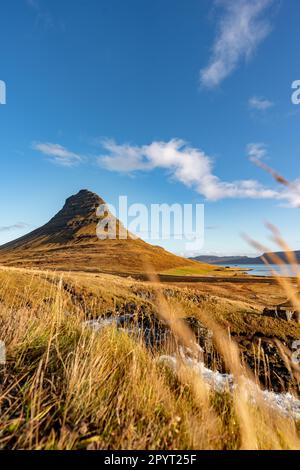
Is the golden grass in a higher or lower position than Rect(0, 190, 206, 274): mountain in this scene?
lower

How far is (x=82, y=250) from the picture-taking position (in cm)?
12912

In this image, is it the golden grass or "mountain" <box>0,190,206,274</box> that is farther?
"mountain" <box>0,190,206,274</box>

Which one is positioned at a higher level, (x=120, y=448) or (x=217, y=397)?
(x=120, y=448)

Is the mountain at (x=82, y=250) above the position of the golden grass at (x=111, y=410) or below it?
above

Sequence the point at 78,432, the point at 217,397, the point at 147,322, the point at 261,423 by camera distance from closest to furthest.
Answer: the point at 78,432
the point at 261,423
the point at 217,397
the point at 147,322

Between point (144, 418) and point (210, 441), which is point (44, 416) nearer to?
point (144, 418)

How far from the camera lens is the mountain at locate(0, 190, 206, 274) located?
98.7 meters

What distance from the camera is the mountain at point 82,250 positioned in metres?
98.7

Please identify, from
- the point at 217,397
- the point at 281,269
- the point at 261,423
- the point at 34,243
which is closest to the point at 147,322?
the point at 217,397

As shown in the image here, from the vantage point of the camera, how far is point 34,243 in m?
158

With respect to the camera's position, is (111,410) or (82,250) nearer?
(111,410)

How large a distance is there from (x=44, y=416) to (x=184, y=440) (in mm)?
1003

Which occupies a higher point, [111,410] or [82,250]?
[82,250]

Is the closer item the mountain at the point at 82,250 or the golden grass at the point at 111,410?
the golden grass at the point at 111,410
